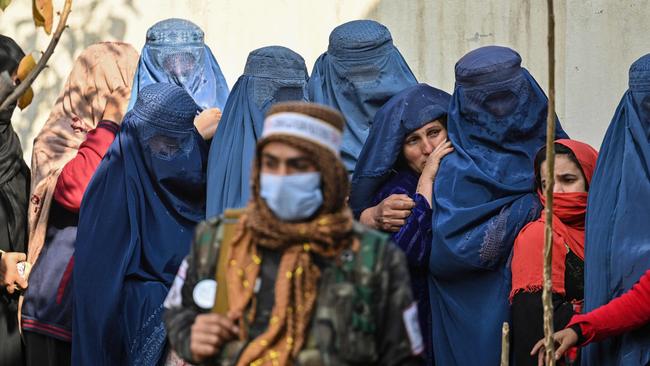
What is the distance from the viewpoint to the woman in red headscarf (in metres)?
5.92

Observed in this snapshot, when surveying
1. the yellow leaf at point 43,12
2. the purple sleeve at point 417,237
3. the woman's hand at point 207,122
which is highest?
the yellow leaf at point 43,12

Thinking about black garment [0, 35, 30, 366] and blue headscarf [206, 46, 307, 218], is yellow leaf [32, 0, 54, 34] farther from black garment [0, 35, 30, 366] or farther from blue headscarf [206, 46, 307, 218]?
black garment [0, 35, 30, 366]

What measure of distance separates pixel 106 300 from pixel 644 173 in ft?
7.21

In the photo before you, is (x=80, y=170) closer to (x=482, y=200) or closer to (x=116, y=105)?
(x=116, y=105)

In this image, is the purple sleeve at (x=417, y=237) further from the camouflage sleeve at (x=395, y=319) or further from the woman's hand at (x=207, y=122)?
the camouflage sleeve at (x=395, y=319)

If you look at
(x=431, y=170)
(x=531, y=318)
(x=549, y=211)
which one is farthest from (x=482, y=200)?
(x=549, y=211)

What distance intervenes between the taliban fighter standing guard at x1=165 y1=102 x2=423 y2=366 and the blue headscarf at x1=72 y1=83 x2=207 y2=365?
7.33 feet

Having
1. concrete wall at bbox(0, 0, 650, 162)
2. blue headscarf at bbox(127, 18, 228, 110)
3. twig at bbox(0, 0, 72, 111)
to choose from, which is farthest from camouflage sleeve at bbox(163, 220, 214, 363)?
concrete wall at bbox(0, 0, 650, 162)

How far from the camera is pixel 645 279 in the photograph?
5652 millimetres

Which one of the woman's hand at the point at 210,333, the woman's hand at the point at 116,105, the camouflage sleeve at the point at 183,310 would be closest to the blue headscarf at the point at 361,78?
the woman's hand at the point at 116,105

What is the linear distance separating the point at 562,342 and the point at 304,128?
163 centimetres

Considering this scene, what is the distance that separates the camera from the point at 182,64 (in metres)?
7.54

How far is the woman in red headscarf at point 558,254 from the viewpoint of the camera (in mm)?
5922

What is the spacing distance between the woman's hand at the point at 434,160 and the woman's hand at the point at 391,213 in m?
0.12
